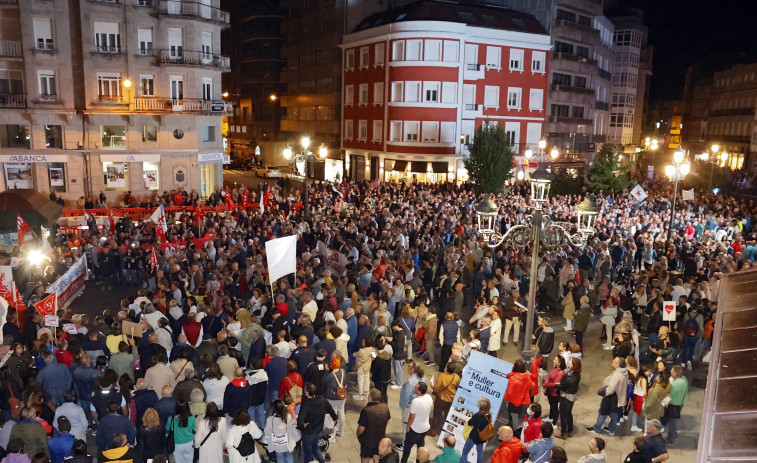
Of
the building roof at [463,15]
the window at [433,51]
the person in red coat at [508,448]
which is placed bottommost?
the person in red coat at [508,448]

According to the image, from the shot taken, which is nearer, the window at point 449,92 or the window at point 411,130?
the window at point 449,92

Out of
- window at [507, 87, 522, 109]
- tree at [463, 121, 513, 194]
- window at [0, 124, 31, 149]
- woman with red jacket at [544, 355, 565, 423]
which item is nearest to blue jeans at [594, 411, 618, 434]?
woman with red jacket at [544, 355, 565, 423]

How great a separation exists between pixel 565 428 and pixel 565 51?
48028 millimetres

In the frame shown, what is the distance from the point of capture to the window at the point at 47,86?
1319 inches

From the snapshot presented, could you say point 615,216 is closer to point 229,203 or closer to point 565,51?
point 229,203

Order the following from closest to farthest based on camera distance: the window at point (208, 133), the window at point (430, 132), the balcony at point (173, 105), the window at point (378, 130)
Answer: the balcony at point (173, 105)
the window at point (208, 133)
the window at point (430, 132)
the window at point (378, 130)

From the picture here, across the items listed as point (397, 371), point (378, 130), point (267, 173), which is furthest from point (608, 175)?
point (397, 371)

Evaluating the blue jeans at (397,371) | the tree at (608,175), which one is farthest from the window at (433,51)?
the blue jeans at (397,371)

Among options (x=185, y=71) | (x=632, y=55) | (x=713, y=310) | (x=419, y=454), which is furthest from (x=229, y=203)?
(x=632, y=55)

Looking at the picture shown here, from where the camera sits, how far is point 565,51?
53.0 m

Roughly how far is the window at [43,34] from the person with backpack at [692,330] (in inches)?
1319

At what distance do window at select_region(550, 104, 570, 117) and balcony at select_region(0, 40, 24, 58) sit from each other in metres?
38.9

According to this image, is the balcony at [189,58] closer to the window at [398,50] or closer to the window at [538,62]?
the window at [398,50]

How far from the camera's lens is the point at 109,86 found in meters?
34.7
